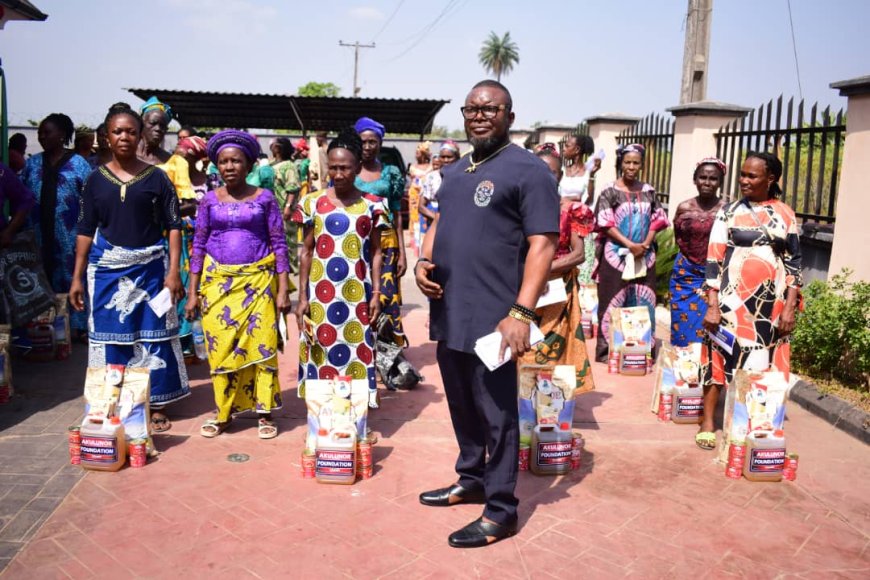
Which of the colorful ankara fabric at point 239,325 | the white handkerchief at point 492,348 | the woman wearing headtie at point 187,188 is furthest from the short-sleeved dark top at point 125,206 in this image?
the white handkerchief at point 492,348

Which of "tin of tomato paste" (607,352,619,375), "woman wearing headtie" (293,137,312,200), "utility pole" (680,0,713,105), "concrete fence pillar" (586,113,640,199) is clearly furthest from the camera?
"concrete fence pillar" (586,113,640,199)

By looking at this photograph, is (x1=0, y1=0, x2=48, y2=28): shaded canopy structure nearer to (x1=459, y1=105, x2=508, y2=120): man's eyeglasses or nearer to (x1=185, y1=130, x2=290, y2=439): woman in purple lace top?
(x1=185, y1=130, x2=290, y2=439): woman in purple lace top

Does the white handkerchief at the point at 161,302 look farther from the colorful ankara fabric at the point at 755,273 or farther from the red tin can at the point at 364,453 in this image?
the colorful ankara fabric at the point at 755,273

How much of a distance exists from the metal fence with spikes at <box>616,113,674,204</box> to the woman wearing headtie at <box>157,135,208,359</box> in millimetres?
7047

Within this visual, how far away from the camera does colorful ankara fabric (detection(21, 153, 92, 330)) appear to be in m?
7.15

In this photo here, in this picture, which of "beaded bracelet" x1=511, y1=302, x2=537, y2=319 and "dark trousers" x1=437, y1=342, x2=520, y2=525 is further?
"dark trousers" x1=437, y1=342, x2=520, y2=525

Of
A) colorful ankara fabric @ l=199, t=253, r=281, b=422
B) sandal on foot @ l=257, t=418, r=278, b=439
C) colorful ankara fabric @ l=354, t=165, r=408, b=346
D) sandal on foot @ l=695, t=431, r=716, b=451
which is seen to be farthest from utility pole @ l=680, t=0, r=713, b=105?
sandal on foot @ l=257, t=418, r=278, b=439

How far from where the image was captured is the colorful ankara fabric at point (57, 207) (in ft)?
23.5

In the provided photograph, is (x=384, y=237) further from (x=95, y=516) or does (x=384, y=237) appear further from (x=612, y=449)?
(x=95, y=516)

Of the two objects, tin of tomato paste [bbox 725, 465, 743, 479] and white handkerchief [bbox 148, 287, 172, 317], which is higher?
white handkerchief [bbox 148, 287, 172, 317]

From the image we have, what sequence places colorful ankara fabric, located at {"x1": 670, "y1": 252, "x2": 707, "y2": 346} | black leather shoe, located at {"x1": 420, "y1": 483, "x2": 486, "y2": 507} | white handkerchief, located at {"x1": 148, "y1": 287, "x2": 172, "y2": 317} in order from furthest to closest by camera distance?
1. colorful ankara fabric, located at {"x1": 670, "y1": 252, "x2": 707, "y2": 346}
2. white handkerchief, located at {"x1": 148, "y1": 287, "x2": 172, "y2": 317}
3. black leather shoe, located at {"x1": 420, "y1": 483, "x2": 486, "y2": 507}

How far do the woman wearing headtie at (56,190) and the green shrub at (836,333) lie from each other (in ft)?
22.3

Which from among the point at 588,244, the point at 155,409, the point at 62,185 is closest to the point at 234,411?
the point at 155,409

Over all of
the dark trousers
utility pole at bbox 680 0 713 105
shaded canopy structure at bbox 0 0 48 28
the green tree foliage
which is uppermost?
the green tree foliage
